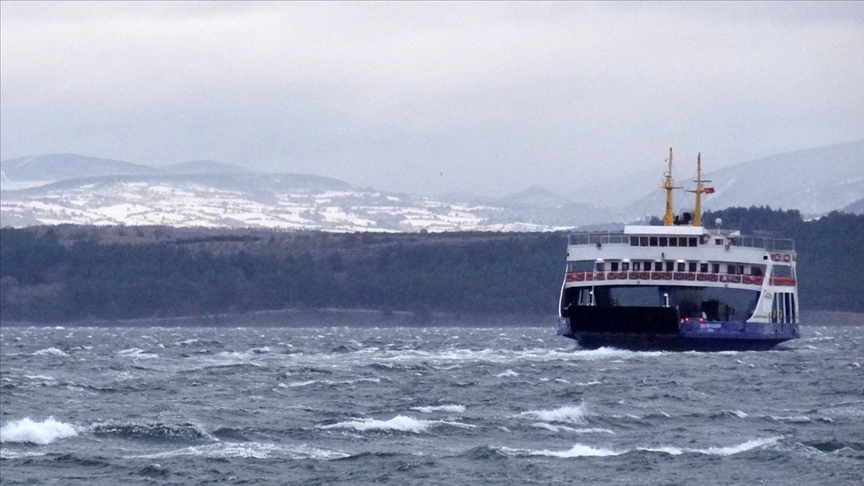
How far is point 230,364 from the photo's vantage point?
66.8 meters

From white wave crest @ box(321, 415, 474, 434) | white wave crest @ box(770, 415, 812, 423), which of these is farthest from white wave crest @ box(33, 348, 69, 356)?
white wave crest @ box(770, 415, 812, 423)

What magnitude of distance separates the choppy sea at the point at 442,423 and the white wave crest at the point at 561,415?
104 mm

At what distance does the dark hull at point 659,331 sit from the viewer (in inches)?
2918

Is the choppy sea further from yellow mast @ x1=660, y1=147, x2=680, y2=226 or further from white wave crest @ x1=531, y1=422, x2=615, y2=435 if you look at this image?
yellow mast @ x1=660, y1=147, x2=680, y2=226

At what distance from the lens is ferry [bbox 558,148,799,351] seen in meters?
74.9

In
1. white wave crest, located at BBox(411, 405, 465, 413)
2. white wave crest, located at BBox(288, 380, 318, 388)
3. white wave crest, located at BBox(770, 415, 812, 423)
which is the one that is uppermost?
white wave crest, located at BBox(770, 415, 812, 423)

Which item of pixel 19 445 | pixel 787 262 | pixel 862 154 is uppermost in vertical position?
pixel 862 154

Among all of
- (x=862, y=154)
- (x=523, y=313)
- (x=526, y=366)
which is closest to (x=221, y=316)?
(x=523, y=313)

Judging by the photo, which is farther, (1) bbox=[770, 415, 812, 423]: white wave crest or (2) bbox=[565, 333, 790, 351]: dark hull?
(2) bbox=[565, 333, 790, 351]: dark hull

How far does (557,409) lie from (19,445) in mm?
13538

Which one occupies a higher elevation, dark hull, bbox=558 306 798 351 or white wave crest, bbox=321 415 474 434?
dark hull, bbox=558 306 798 351

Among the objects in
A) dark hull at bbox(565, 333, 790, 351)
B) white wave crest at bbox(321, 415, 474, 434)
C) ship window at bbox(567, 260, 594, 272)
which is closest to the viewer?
white wave crest at bbox(321, 415, 474, 434)

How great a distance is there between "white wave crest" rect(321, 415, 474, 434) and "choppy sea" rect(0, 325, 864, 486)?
0.05 meters

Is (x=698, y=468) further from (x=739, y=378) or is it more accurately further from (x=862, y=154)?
(x=862, y=154)
